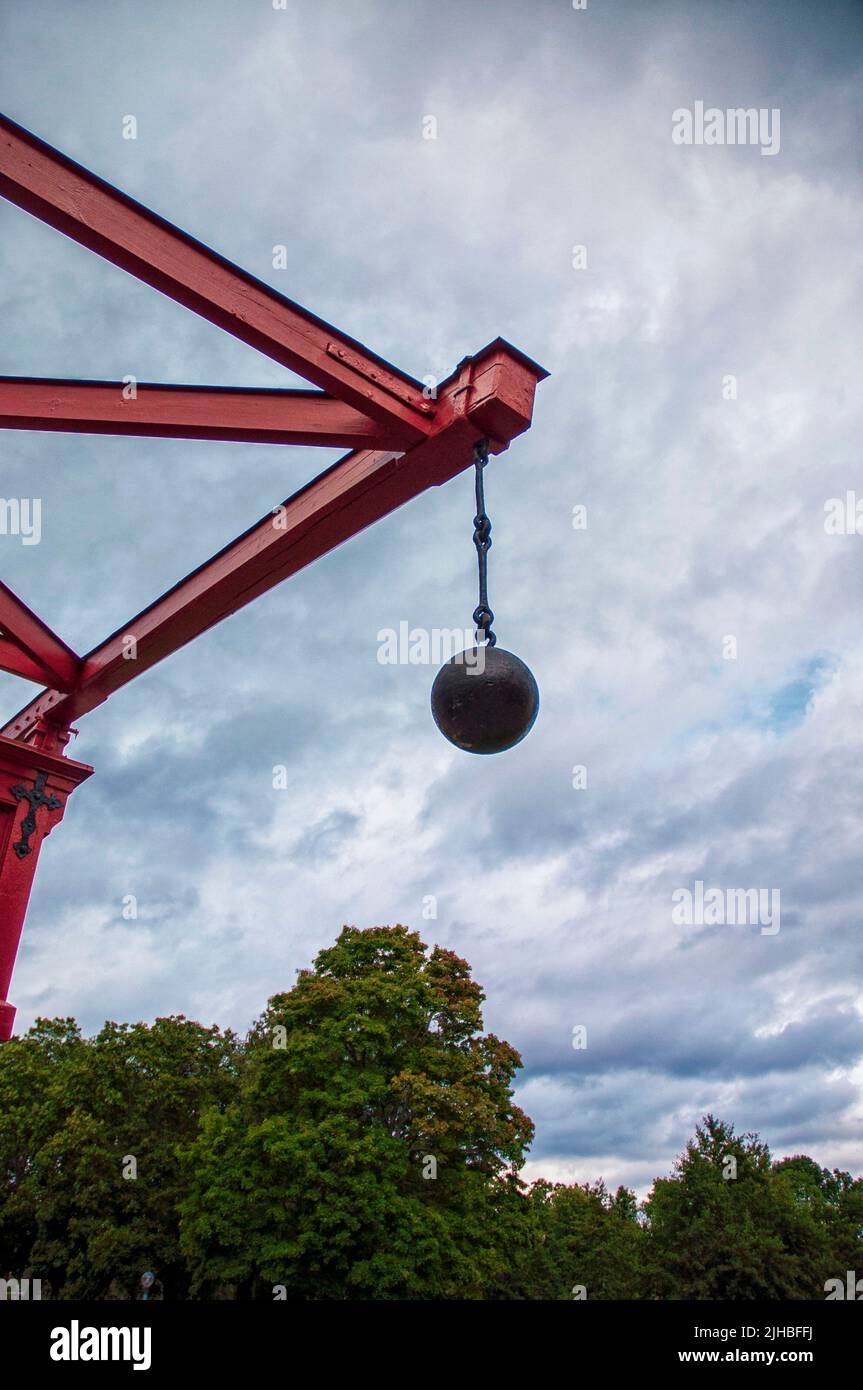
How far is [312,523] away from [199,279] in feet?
4.34

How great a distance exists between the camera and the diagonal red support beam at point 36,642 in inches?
243

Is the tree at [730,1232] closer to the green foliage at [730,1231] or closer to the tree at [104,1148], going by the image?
the green foliage at [730,1231]

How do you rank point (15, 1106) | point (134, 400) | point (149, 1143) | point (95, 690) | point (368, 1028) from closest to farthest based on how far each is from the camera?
point (134, 400)
point (95, 690)
point (368, 1028)
point (149, 1143)
point (15, 1106)

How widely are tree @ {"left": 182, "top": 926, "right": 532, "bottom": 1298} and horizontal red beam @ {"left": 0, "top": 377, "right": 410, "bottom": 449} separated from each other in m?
18.7

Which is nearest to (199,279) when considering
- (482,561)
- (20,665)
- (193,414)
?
(193,414)

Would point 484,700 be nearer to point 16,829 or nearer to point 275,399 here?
point 275,399

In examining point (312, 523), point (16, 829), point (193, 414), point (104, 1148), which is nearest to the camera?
point (193, 414)

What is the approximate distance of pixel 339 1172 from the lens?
19.5m

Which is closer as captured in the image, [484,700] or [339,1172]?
[484,700]

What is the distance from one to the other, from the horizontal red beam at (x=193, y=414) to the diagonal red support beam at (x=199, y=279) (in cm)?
15

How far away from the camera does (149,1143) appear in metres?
26.5

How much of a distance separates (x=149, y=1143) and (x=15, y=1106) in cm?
582
